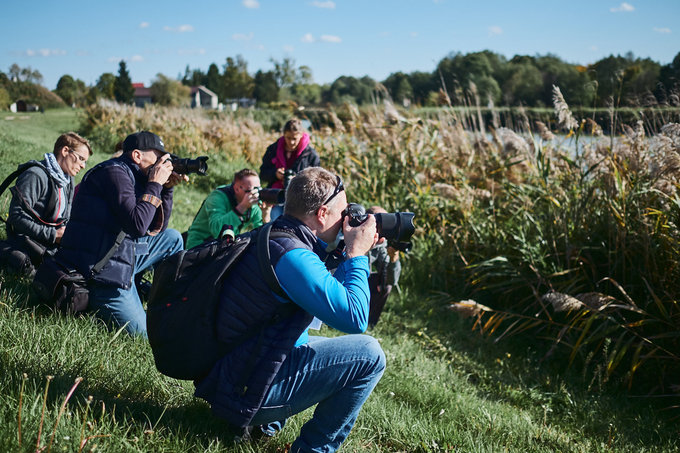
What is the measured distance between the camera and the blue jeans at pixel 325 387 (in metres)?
2.25

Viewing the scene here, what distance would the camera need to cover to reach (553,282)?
491cm

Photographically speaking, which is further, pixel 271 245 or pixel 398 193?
pixel 398 193

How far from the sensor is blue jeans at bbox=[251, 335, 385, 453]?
2.25m

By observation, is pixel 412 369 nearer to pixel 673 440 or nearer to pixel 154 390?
pixel 673 440

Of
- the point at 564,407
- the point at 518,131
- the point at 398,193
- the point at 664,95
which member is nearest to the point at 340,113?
the point at 398,193

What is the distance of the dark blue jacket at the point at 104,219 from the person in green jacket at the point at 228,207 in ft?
2.99

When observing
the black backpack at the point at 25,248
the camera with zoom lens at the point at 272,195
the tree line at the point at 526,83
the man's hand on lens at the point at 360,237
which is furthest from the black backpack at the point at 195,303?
the tree line at the point at 526,83

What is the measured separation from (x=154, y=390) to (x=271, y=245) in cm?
110

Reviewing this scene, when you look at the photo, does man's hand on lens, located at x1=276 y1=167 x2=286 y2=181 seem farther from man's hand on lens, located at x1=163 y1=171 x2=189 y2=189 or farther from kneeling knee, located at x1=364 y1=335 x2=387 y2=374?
kneeling knee, located at x1=364 y1=335 x2=387 y2=374

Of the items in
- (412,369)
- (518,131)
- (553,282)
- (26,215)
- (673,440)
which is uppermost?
(518,131)

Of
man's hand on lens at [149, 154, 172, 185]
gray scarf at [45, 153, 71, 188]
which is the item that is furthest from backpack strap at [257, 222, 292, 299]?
gray scarf at [45, 153, 71, 188]

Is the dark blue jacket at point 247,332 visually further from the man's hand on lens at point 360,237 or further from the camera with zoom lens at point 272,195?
the camera with zoom lens at point 272,195

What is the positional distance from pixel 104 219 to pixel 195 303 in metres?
1.70

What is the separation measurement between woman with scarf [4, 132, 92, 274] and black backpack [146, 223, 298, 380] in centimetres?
239
